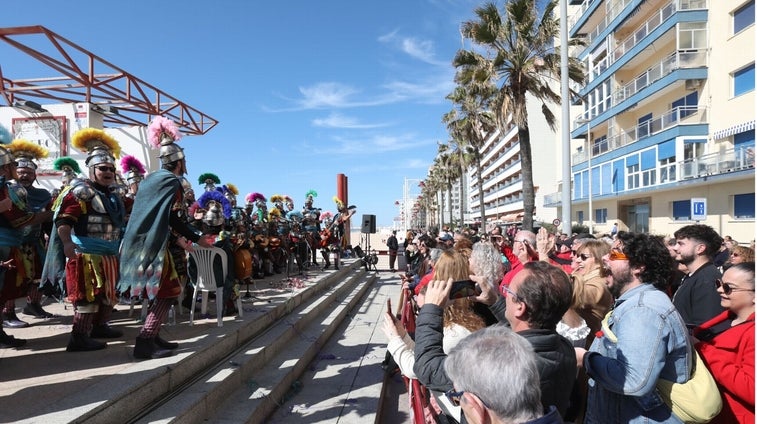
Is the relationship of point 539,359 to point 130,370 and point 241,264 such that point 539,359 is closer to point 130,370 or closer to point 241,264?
point 130,370

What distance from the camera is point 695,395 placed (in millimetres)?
1979

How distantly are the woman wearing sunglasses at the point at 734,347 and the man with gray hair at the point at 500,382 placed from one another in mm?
1207

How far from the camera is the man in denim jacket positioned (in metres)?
2.01

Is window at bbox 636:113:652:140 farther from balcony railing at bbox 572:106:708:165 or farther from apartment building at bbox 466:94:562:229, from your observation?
apartment building at bbox 466:94:562:229

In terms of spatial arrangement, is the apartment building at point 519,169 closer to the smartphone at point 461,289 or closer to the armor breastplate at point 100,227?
the armor breastplate at point 100,227

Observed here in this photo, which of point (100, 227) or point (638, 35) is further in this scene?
point (638, 35)

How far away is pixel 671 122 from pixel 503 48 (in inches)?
594

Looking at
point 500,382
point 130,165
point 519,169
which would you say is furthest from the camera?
point 519,169

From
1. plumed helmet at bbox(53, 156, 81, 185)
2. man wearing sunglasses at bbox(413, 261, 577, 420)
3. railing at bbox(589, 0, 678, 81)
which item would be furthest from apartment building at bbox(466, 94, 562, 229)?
man wearing sunglasses at bbox(413, 261, 577, 420)

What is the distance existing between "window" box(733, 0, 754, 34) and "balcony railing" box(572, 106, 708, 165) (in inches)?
152

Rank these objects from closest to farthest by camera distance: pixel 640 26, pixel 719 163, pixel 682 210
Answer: pixel 719 163 → pixel 682 210 → pixel 640 26

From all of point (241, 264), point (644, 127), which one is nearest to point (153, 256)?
point (241, 264)

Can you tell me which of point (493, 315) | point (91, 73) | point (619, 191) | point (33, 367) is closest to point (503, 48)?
point (91, 73)

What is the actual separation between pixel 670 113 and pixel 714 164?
4.90 meters
